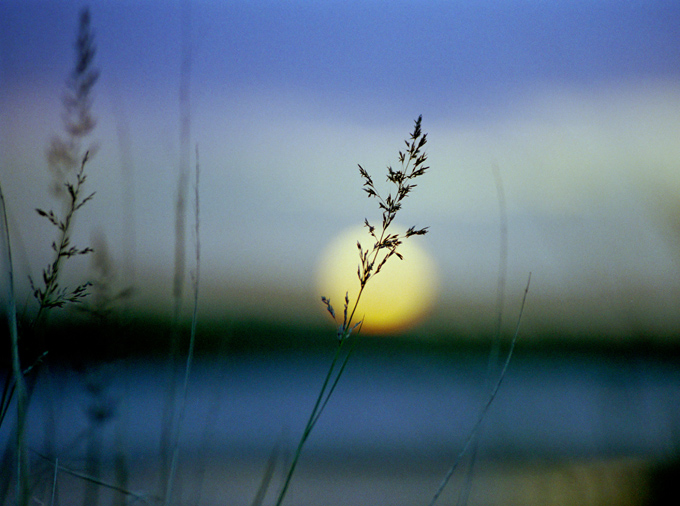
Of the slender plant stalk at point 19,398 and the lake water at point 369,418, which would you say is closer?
the slender plant stalk at point 19,398

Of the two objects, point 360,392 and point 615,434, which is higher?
point 615,434

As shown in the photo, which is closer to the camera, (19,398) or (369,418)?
(19,398)

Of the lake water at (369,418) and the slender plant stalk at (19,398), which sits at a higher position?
the slender plant stalk at (19,398)

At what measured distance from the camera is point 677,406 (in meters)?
1.79

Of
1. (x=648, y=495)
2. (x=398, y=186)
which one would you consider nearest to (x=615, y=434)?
(x=648, y=495)

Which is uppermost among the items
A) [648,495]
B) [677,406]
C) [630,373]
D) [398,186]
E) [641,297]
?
[398,186]

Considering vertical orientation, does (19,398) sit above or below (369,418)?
above

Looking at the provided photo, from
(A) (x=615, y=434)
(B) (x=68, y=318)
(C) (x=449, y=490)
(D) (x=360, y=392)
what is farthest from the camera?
(D) (x=360, y=392)

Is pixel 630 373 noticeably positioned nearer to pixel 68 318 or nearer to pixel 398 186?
pixel 398 186

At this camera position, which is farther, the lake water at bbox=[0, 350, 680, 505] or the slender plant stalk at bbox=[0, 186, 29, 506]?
the lake water at bbox=[0, 350, 680, 505]

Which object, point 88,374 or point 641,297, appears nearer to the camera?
point 88,374

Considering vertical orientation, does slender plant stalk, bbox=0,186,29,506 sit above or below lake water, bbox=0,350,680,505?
above

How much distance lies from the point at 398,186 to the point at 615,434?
1.33 metres

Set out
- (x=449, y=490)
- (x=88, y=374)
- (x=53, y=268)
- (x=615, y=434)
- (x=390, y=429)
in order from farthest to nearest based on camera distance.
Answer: (x=390, y=429), (x=449, y=490), (x=615, y=434), (x=88, y=374), (x=53, y=268)
